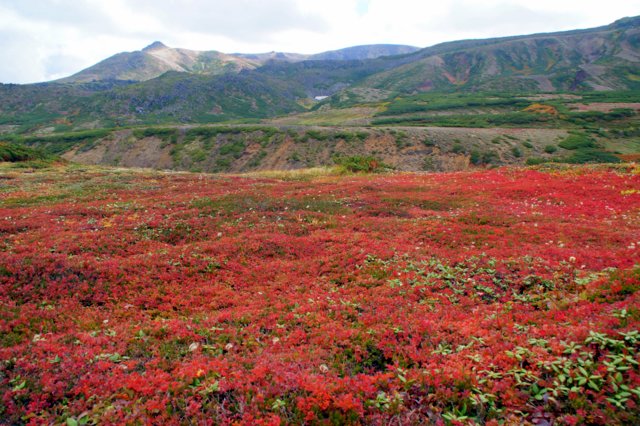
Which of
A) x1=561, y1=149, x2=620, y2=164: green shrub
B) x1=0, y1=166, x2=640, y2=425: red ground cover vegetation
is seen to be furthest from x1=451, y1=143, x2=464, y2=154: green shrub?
x1=0, y1=166, x2=640, y2=425: red ground cover vegetation

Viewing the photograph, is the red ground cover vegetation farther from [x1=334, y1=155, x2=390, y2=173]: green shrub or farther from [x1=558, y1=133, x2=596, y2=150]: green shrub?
[x1=558, y1=133, x2=596, y2=150]: green shrub

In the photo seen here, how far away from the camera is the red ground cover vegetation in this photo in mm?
5875

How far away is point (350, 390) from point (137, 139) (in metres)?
99.8

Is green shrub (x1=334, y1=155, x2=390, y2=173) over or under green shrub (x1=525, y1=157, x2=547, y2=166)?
over

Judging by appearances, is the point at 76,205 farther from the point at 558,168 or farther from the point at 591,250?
the point at 558,168

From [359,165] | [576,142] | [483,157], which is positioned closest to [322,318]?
[359,165]

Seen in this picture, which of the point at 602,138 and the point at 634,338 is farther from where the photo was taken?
the point at 602,138

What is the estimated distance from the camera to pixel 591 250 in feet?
41.7

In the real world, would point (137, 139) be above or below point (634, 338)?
above

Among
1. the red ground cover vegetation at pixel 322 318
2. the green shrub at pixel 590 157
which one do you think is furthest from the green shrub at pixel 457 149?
the red ground cover vegetation at pixel 322 318

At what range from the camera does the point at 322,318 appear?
9117mm

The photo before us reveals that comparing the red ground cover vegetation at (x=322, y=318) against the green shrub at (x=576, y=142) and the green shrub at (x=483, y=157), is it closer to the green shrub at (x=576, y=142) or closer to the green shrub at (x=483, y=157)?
the green shrub at (x=483, y=157)

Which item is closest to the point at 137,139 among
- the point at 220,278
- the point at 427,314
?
the point at 220,278

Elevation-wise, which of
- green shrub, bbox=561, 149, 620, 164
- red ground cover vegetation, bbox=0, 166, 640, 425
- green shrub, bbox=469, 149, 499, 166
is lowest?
green shrub, bbox=561, 149, 620, 164
